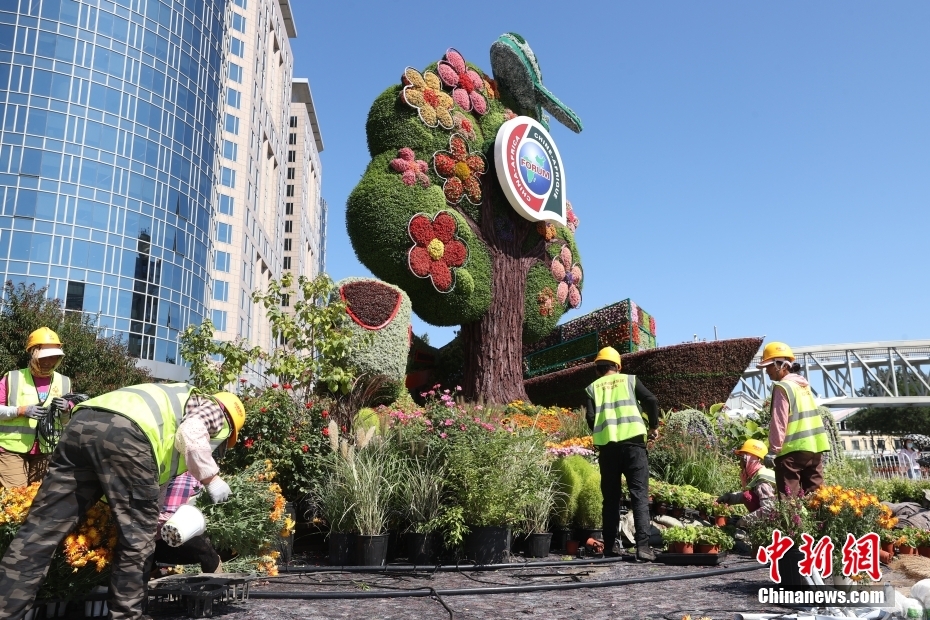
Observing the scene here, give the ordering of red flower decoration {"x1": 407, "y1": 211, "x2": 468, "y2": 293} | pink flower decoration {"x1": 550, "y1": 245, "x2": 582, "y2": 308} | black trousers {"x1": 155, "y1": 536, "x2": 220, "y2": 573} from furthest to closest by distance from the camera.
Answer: pink flower decoration {"x1": 550, "y1": 245, "x2": 582, "y2": 308}, red flower decoration {"x1": 407, "y1": 211, "x2": 468, "y2": 293}, black trousers {"x1": 155, "y1": 536, "x2": 220, "y2": 573}

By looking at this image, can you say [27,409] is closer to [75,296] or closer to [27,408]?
[27,408]

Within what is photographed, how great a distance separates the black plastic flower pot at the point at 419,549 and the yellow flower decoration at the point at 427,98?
9.60m

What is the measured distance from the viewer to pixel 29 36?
3397 cm

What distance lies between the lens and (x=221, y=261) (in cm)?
4891

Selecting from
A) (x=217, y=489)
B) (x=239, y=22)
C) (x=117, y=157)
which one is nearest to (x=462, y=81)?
(x=217, y=489)

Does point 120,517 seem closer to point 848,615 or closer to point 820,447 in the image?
point 848,615

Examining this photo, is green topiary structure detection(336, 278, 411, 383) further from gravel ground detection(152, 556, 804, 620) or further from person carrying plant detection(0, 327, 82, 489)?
gravel ground detection(152, 556, 804, 620)

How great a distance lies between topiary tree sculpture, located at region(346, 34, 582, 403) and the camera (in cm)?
1348

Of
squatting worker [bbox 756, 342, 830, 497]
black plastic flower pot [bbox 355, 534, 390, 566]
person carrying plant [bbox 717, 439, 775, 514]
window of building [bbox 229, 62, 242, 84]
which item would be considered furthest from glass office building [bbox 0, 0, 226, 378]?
squatting worker [bbox 756, 342, 830, 497]

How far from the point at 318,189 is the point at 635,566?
283 feet

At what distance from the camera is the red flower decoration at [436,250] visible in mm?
13398

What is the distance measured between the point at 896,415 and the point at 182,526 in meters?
65.5

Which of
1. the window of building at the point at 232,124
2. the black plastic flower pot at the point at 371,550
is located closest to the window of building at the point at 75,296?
the window of building at the point at 232,124

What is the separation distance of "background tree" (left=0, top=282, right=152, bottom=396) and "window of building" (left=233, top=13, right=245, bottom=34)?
40.3m
